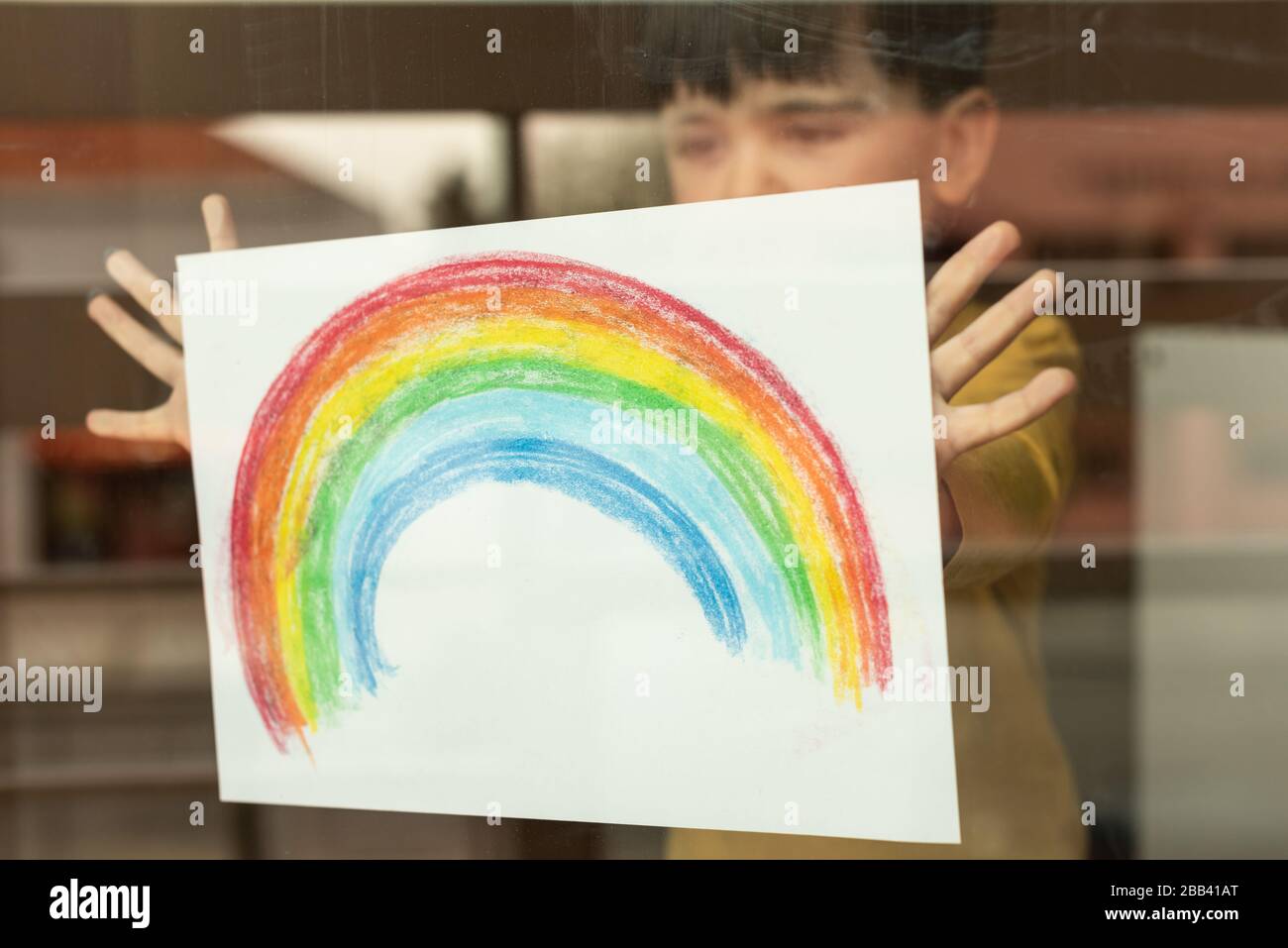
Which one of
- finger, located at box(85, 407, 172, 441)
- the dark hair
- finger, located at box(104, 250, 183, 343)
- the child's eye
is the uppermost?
the dark hair

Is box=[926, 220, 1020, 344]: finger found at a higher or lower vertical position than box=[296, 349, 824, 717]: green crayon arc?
higher

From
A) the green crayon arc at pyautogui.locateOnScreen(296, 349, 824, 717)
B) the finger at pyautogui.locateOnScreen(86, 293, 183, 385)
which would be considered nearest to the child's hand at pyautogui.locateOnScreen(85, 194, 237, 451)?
the finger at pyautogui.locateOnScreen(86, 293, 183, 385)

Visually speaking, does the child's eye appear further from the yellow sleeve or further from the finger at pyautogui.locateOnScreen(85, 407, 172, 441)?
the finger at pyautogui.locateOnScreen(85, 407, 172, 441)

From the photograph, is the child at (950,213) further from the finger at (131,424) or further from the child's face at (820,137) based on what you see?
the finger at (131,424)

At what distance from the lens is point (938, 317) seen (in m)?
1.16

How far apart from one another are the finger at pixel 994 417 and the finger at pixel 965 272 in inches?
3.4

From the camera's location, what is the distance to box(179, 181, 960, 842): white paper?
1166 millimetres

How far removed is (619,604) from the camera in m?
1.21

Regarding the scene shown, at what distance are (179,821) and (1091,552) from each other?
1060 mm

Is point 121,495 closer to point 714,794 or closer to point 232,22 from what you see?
point 232,22

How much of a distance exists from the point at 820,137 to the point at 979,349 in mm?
276

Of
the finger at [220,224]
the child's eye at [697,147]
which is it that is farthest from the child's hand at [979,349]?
the finger at [220,224]

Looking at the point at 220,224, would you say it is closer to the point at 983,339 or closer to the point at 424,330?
the point at 424,330
